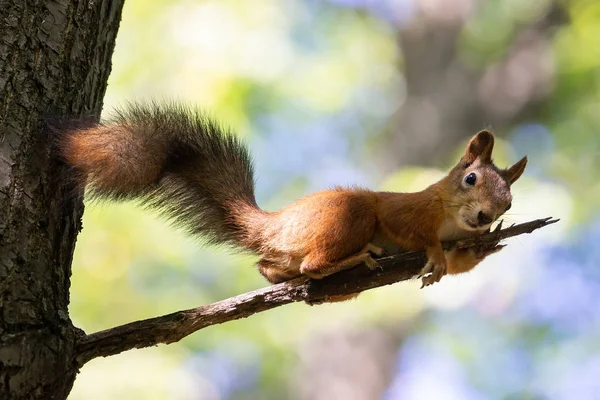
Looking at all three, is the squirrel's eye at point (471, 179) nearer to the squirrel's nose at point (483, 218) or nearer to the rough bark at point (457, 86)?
the squirrel's nose at point (483, 218)

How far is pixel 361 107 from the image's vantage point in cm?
696

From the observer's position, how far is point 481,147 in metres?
2.70

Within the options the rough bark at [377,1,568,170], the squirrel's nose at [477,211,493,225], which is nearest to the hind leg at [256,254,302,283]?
the squirrel's nose at [477,211,493,225]

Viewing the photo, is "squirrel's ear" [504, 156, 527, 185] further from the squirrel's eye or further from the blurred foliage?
the blurred foliage

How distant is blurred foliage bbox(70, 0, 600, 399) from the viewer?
5152mm

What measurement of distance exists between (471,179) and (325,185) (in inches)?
92.4

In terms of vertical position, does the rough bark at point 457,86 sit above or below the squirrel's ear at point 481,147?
above

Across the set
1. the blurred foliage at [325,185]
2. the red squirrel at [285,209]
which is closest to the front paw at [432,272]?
the red squirrel at [285,209]

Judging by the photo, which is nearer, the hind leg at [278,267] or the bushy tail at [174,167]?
the bushy tail at [174,167]

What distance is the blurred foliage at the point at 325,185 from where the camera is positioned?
5.15 metres

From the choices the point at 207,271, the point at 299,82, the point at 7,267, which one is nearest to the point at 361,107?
the point at 299,82

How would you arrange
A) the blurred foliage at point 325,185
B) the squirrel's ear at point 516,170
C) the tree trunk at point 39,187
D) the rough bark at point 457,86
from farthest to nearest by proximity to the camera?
the rough bark at point 457,86, the blurred foliage at point 325,185, the squirrel's ear at point 516,170, the tree trunk at point 39,187

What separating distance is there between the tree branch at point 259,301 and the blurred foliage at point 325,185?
238 centimetres

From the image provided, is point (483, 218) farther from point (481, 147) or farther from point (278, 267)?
point (278, 267)
